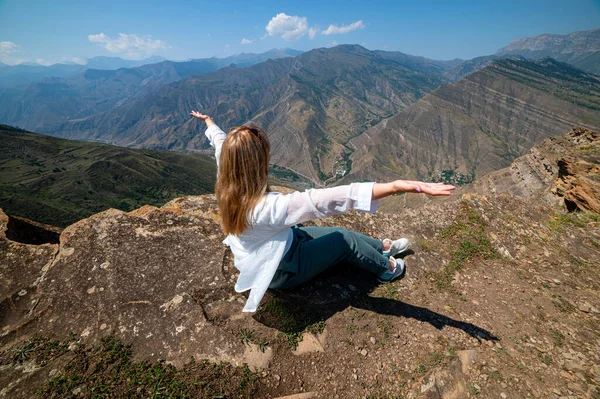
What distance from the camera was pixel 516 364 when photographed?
4434 millimetres

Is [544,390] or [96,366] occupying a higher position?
[96,366]

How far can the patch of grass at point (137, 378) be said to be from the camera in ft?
12.7

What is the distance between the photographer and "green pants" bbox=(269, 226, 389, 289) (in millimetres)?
4938

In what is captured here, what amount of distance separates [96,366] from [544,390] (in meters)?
7.07

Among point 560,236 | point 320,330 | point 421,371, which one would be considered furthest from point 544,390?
point 560,236

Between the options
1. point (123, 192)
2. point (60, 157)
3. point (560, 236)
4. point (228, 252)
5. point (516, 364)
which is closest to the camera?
point (516, 364)

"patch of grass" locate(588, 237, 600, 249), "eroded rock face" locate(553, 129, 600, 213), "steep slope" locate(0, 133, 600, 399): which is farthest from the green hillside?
"eroded rock face" locate(553, 129, 600, 213)

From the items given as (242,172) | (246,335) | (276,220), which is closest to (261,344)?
(246,335)

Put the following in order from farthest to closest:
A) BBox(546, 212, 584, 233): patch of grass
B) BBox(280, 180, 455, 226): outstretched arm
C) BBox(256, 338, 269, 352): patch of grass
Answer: BBox(546, 212, 584, 233): patch of grass < BBox(256, 338, 269, 352): patch of grass < BBox(280, 180, 455, 226): outstretched arm

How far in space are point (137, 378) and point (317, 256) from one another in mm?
3495

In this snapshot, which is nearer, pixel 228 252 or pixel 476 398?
pixel 476 398

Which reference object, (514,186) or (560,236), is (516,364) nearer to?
(560,236)

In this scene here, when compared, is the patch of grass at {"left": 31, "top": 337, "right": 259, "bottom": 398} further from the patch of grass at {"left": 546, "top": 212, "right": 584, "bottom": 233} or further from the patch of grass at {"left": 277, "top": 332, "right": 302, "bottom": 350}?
the patch of grass at {"left": 546, "top": 212, "right": 584, "bottom": 233}

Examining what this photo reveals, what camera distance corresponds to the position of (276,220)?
3791 millimetres
